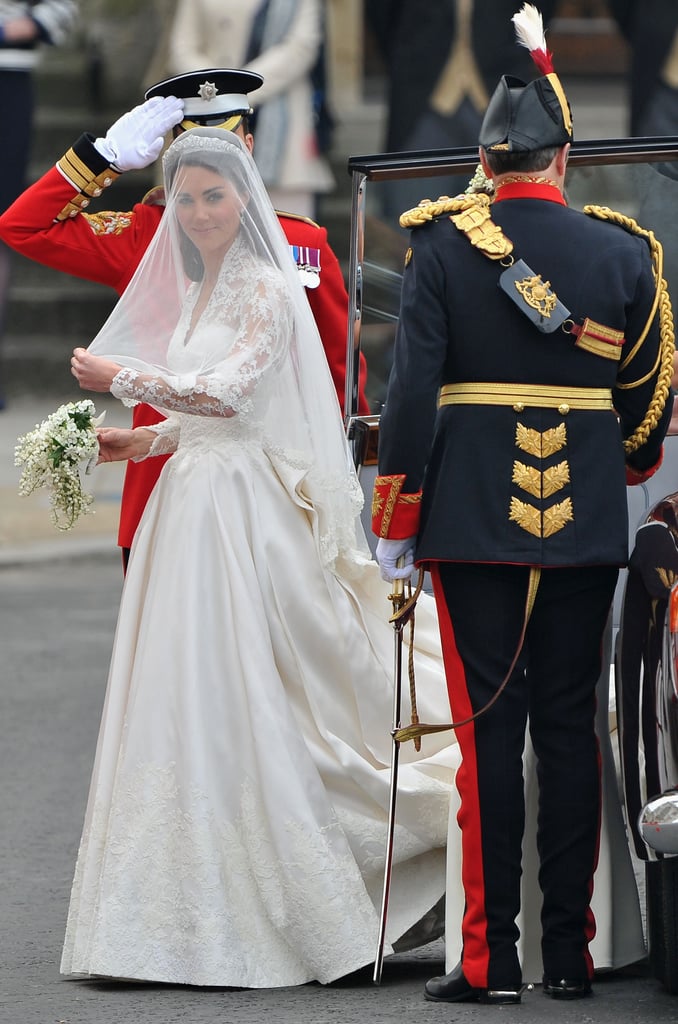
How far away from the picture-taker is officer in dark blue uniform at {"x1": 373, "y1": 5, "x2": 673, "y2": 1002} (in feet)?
14.2

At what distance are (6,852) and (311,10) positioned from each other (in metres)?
7.67

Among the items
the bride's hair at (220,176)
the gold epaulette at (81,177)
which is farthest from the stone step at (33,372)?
the bride's hair at (220,176)

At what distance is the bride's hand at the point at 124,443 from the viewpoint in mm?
4914

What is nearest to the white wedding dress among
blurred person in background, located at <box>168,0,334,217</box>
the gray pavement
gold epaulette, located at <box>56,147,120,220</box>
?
gold epaulette, located at <box>56,147,120,220</box>

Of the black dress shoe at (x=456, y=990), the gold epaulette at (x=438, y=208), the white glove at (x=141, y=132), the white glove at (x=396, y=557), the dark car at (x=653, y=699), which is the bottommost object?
the black dress shoe at (x=456, y=990)

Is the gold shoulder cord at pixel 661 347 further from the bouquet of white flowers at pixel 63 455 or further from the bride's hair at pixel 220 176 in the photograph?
the bouquet of white flowers at pixel 63 455

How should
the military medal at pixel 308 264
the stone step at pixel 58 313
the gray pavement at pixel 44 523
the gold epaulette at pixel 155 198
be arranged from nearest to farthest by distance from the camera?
1. the gold epaulette at pixel 155 198
2. the military medal at pixel 308 264
3. the gray pavement at pixel 44 523
4. the stone step at pixel 58 313

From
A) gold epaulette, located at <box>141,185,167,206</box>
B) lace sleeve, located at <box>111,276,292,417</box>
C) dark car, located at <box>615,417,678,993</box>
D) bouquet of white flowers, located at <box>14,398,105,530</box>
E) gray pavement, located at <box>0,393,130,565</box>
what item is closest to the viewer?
dark car, located at <box>615,417,678,993</box>

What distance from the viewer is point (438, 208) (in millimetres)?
4367

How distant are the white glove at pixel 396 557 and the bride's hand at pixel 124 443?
72cm

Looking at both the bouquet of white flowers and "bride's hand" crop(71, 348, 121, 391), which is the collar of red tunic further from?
the bouquet of white flowers

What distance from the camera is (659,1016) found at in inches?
170

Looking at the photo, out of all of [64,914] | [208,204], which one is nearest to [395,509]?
[208,204]

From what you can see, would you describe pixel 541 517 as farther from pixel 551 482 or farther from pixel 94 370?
pixel 94 370
